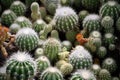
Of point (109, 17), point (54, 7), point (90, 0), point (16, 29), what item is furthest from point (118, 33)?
point (16, 29)

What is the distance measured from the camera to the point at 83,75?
5.34m

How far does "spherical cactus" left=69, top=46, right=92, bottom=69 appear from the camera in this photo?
5.71 m

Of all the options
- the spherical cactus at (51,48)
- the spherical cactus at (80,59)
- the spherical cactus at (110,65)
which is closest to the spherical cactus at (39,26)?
the spherical cactus at (51,48)

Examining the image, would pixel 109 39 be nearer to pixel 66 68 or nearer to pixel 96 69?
pixel 96 69

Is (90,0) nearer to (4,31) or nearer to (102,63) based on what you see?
(102,63)

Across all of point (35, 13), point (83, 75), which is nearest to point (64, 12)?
point (35, 13)

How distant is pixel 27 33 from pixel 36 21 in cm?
74

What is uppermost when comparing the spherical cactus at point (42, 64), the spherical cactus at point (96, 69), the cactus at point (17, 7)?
the cactus at point (17, 7)

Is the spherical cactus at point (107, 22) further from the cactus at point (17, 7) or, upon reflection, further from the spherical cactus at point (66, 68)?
the cactus at point (17, 7)

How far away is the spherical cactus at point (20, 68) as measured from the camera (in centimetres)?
520

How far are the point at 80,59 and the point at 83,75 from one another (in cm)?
40

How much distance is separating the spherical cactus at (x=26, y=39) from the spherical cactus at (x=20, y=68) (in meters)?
0.60

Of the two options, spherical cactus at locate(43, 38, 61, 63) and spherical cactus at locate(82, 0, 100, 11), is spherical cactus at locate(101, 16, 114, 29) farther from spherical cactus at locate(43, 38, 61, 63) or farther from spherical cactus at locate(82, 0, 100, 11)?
spherical cactus at locate(43, 38, 61, 63)

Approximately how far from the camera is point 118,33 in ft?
21.1
